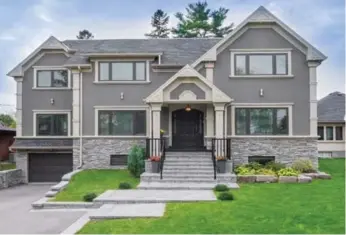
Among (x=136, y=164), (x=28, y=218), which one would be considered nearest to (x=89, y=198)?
(x=28, y=218)

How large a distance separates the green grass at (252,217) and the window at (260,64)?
7.57 metres

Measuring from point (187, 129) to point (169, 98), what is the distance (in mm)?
2462

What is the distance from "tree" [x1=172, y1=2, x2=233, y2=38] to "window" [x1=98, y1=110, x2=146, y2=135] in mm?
25001

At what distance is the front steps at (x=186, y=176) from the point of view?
15.2 meters

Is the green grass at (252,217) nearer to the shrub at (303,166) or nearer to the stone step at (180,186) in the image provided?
the stone step at (180,186)

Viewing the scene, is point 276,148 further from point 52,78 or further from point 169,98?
point 52,78

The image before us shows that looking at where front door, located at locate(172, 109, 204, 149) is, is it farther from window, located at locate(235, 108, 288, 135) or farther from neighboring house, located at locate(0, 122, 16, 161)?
neighboring house, located at locate(0, 122, 16, 161)

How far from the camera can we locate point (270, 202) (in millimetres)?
11562

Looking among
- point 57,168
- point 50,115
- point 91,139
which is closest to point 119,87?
point 91,139

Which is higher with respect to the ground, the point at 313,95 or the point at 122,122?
the point at 313,95

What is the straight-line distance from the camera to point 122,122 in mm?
20688

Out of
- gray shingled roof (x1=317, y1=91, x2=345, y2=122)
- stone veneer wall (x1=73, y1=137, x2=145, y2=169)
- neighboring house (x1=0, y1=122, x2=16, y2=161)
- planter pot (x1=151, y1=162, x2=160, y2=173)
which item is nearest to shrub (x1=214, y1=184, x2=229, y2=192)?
planter pot (x1=151, y1=162, x2=160, y2=173)

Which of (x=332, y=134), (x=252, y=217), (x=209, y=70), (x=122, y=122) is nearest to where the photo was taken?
(x=252, y=217)

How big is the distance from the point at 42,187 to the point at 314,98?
13.7 m
